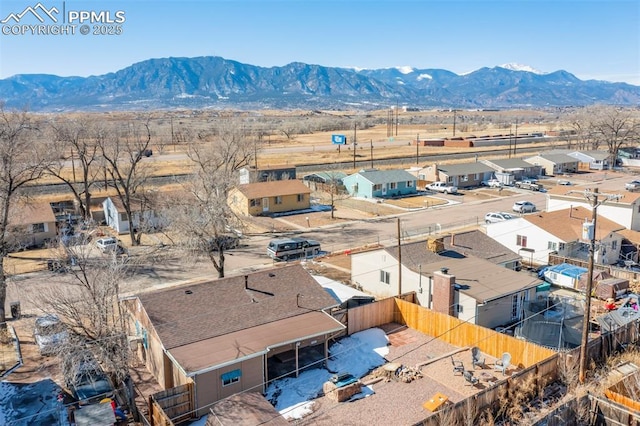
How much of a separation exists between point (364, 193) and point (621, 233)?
105ft

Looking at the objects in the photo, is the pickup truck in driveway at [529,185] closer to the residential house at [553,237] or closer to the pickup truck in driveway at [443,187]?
the pickup truck in driveway at [443,187]

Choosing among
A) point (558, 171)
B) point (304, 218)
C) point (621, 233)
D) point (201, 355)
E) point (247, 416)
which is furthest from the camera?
point (558, 171)

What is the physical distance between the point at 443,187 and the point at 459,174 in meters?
4.33

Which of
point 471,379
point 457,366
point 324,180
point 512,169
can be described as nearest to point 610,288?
point 457,366

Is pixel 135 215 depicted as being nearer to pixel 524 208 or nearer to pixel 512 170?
pixel 524 208

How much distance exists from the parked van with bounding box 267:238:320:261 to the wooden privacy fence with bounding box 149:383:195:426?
21.1 metres

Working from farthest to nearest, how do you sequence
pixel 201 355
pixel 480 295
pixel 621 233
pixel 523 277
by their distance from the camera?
1. pixel 621 233
2. pixel 523 277
3. pixel 480 295
4. pixel 201 355

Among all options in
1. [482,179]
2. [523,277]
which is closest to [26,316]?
[523,277]

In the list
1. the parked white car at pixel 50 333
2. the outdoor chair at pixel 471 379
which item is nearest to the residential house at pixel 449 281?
the outdoor chair at pixel 471 379

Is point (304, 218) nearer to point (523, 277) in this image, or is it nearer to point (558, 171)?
point (523, 277)

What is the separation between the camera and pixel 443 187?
231 ft

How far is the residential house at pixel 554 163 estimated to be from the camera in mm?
84375

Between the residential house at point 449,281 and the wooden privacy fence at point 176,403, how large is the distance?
13.9 metres

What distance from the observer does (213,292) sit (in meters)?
24.3
